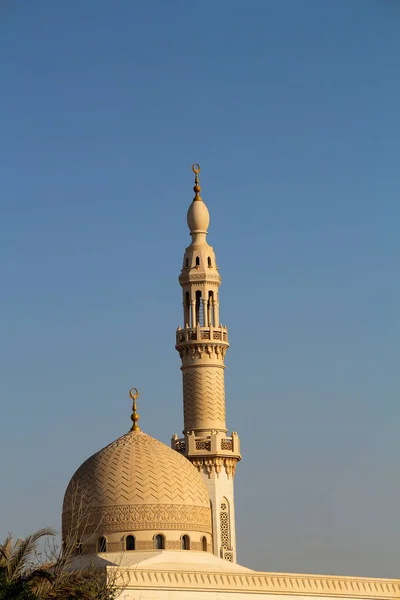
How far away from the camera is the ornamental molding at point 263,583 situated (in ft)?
117

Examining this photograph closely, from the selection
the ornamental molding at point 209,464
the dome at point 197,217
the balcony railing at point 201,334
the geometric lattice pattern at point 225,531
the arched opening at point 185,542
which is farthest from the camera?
the dome at point 197,217

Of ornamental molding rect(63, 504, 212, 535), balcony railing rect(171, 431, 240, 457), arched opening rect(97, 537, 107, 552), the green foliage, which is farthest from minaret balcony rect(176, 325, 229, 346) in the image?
the green foliage

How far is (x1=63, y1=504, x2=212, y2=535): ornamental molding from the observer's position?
38594mm

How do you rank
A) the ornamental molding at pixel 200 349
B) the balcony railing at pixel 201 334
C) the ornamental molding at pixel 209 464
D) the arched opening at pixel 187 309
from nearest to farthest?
the ornamental molding at pixel 209 464
the ornamental molding at pixel 200 349
the balcony railing at pixel 201 334
the arched opening at pixel 187 309

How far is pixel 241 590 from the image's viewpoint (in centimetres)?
3709

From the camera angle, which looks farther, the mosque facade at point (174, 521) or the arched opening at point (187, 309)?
the arched opening at point (187, 309)

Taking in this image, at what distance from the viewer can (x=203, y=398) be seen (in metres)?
45.0

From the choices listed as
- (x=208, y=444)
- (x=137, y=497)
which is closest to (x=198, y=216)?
(x=208, y=444)

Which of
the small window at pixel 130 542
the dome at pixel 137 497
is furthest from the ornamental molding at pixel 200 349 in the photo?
the small window at pixel 130 542

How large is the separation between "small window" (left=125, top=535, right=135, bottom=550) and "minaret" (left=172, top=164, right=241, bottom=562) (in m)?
5.67

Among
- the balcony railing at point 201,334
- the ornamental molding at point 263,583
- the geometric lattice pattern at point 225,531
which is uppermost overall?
the balcony railing at point 201,334

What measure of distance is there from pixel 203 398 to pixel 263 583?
344 inches

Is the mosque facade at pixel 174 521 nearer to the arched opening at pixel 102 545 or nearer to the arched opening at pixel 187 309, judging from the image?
the arched opening at pixel 102 545

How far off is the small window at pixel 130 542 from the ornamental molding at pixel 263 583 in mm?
2573
